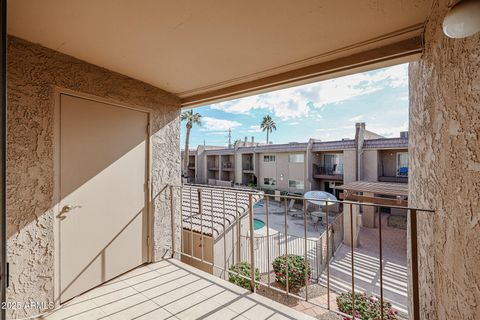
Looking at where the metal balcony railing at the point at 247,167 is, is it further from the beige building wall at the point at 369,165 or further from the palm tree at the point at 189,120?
the beige building wall at the point at 369,165

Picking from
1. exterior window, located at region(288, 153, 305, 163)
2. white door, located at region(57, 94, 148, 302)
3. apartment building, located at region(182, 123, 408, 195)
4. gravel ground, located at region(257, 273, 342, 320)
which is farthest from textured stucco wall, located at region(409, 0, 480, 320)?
exterior window, located at region(288, 153, 305, 163)

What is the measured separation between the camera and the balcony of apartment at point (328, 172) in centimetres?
1361

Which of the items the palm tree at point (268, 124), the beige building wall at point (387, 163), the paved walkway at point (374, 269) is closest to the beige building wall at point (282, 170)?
the beige building wall at point (387, 163)

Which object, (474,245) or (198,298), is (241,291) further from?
(474,245)

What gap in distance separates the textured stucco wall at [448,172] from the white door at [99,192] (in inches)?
104

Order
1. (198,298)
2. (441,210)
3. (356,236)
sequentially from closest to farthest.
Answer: (441,210)
(198,298)
(356,236)

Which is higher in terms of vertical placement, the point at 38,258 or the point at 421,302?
the point at 38,258

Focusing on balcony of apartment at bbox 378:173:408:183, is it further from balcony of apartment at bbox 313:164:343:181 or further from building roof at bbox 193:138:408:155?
balcony of apartment at bbox 313:164:343:181

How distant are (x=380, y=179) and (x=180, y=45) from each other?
13043 mm

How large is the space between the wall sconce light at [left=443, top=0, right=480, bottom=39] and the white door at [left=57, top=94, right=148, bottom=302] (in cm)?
260

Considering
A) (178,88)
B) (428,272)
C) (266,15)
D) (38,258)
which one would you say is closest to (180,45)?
(266,15)

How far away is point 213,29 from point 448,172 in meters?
1.68

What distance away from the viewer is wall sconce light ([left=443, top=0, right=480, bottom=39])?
77cm

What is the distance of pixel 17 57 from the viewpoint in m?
1.60
